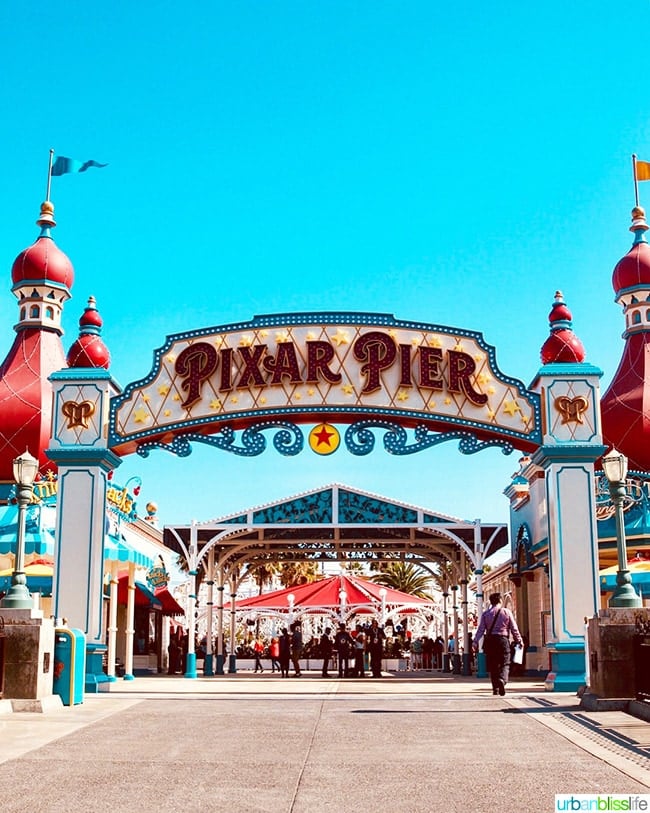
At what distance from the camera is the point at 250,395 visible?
2077 cm

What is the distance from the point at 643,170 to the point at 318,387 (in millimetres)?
8217

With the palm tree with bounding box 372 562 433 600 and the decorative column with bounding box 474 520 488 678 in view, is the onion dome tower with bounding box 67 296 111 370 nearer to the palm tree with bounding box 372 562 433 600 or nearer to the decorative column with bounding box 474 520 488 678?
the decorative column with bounding box 474 520 488 678

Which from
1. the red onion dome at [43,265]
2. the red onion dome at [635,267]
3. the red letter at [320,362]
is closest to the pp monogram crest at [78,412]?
the red letter at [320,362]

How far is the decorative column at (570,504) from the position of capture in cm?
1866

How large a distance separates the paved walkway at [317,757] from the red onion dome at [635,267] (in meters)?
20.4

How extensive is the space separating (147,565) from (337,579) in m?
13.9

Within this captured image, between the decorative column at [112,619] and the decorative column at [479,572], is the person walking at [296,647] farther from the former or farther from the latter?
the decorative column at [112,619]

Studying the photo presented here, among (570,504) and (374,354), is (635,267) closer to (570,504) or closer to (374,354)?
(374,354)

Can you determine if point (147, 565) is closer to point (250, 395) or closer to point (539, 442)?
point (250, 395)

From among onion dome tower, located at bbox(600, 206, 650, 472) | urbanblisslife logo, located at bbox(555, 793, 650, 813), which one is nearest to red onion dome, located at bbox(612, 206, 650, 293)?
onion dome tower, located at bbox(600, 206, 650, 472)

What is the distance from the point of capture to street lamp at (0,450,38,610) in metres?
14.1

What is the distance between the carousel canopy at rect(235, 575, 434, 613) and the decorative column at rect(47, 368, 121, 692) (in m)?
15.3

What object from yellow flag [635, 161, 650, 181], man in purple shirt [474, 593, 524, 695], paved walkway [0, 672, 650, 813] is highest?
yellow flag [635, 161, 650, 181]

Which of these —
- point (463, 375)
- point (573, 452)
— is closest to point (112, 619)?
point (463, 375)
